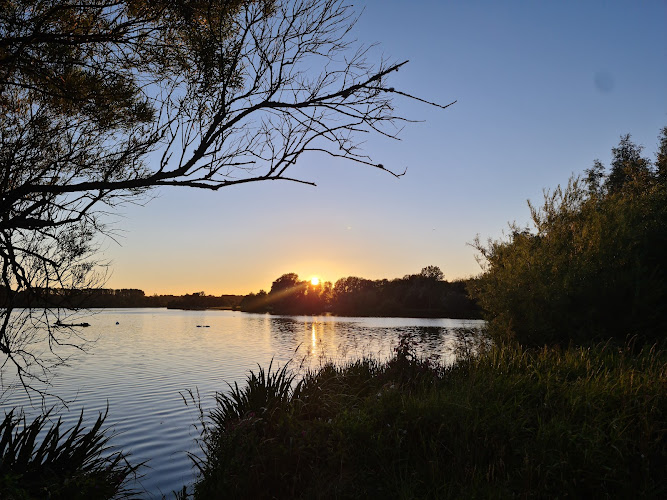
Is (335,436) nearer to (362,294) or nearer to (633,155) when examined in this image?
(633,155)

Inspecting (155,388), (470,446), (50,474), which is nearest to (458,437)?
(470,446)

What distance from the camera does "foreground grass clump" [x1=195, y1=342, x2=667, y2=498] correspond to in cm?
571

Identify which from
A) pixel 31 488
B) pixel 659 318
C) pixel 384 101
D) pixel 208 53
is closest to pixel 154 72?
pixel 208 53

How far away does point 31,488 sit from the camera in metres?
5.30

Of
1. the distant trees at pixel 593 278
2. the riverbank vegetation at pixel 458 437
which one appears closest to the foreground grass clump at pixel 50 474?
the riverbank vegetation at pixel 458 437

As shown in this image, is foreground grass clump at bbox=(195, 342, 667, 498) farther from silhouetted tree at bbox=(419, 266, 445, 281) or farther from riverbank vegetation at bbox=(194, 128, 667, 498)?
silhouetted tree at bbox=(419, 266, 445, 281)

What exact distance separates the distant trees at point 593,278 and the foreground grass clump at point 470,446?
6.56m

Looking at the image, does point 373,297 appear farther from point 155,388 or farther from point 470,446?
point 470,446

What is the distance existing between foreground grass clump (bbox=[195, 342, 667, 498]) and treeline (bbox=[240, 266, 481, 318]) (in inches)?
3170

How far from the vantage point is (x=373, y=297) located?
113562 millimetres

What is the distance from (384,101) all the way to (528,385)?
616 centimetres

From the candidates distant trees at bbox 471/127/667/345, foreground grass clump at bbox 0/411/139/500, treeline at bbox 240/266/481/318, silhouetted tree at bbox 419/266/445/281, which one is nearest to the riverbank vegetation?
foreground grass clump at bbox 0/411/139/500

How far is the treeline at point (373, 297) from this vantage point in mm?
97062

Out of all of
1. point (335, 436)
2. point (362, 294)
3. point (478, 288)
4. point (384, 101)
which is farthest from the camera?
point (362, 294)
